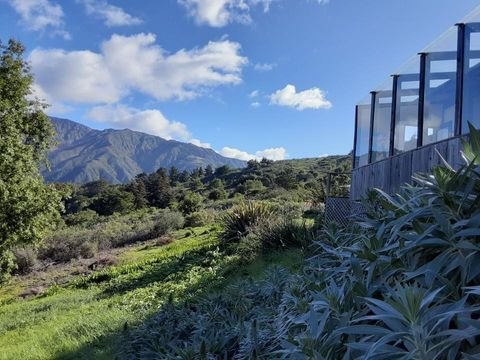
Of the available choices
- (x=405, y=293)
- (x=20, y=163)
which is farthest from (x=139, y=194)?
(x=405, y=293)

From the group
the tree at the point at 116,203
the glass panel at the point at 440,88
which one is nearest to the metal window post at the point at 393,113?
the glass panel at the point at 440,88

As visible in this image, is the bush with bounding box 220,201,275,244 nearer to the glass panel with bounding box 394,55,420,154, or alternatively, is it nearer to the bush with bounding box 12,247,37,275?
the glass panel with bounding box 394,55,420,154

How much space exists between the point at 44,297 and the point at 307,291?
37.5ft

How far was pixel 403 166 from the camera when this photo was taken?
8.08 metres

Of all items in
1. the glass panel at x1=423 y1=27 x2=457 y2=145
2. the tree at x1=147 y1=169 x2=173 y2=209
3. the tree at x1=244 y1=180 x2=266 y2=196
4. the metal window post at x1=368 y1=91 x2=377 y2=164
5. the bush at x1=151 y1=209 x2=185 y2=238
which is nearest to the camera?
the glass panel at x1=423 y1=27 x2=457 y2=145

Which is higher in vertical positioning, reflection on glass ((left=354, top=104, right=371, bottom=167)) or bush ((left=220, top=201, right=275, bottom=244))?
reflection on glass ((left=354, top=104, right=371, bottom=167))

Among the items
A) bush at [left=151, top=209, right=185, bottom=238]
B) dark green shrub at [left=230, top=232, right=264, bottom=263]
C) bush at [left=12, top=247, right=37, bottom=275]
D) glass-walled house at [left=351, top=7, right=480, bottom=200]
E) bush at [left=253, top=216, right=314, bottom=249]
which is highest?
glass-walled house at [left=351, top=7, right=480, bottom=200]

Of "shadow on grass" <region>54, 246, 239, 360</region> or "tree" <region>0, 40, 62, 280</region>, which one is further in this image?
"tree" <region>0, 40, 62, 280</region>

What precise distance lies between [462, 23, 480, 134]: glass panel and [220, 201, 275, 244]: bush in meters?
6.46

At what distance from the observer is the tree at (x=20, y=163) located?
13.4 m

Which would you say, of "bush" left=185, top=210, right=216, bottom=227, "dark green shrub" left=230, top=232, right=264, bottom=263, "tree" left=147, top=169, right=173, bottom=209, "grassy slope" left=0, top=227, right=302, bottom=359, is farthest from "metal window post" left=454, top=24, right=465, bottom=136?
"tree" left=147, top=169, right=173, bottom=209

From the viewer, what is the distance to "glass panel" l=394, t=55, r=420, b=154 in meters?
8.04

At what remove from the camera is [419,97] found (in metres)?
7.84

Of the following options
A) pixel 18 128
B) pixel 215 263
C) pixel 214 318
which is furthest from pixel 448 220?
pixel 18 128
